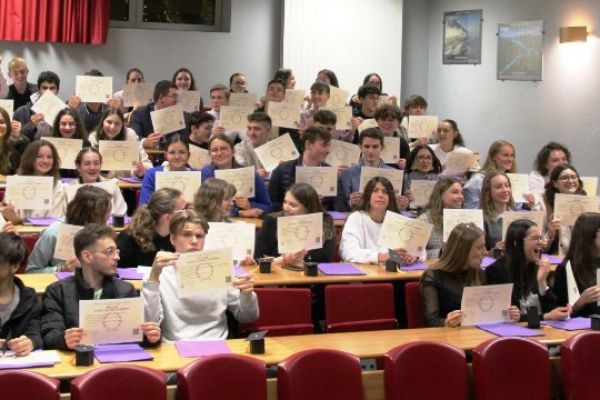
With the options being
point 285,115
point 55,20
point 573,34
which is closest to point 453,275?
point 285,115

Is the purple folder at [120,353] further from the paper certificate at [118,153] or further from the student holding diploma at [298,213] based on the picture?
the paper certificate at [118,153]

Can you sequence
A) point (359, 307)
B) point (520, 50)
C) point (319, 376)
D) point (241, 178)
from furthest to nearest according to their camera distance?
point (520, 50) → point (241, 178) → point (359, 307) → point (319, 376)

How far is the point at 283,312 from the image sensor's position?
229 inches

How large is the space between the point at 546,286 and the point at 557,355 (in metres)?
0.90

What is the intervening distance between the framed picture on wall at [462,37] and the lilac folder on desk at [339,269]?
7.89 metres

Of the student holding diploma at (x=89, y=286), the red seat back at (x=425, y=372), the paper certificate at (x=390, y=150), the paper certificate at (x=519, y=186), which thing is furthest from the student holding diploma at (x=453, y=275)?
the paper certificate at (x=390, y=150)

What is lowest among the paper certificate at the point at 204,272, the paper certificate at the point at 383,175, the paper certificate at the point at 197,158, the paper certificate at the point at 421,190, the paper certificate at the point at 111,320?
the paper certificate at the point at 111,320

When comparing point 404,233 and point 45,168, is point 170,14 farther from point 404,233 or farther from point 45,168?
point 404,233

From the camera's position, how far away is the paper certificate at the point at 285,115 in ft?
34.2

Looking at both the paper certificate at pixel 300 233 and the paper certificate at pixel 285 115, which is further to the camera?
the paper certificate at pixel 285 115

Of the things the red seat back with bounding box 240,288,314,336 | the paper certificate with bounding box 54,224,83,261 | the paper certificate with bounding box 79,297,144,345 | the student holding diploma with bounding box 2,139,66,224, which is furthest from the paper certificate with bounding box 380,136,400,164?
the paper certificate with bounding box 79,297,144,345

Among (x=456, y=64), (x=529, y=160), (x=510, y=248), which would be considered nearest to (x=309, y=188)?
(x=510, y=248)

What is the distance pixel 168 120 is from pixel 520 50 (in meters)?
5.38

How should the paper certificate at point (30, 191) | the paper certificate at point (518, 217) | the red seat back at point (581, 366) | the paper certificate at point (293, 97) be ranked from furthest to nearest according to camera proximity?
1. the paper certificate at point (293, 97)
2. the paper certificate at point (30, 191)
3. the paper certificate at point (518, 217)
4. the red seat back at point (581, 366)
